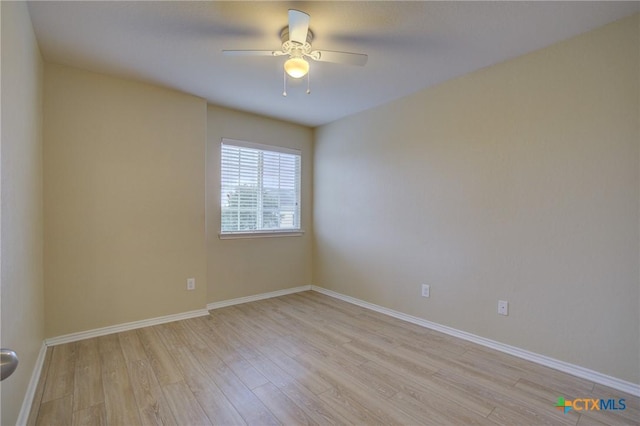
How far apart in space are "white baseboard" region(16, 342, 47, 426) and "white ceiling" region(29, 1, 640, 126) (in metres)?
2.26

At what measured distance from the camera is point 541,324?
2311 millimetres

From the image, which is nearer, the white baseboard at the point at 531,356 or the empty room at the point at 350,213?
the empty room at the point at 350,213

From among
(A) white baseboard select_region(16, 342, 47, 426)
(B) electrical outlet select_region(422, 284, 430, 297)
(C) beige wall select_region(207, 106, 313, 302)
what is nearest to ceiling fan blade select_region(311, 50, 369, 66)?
(C) beige wall select_region(207, 106, 313, 302)

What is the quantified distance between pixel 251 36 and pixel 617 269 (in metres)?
2.89

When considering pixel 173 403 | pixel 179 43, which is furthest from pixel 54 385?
pixel 179 43

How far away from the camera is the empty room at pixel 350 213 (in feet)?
6.03

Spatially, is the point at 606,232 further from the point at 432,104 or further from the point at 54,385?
the point at 54,385

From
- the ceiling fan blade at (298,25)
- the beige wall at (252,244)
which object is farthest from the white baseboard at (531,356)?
the ceiling fan blade at (298,25)

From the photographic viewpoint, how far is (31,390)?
72.7 inches

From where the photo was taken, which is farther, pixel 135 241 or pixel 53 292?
pixel 135 241

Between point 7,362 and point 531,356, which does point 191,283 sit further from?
point 531,356

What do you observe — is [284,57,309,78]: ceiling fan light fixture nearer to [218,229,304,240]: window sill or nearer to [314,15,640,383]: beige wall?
[314,15,640,383]: beige wall

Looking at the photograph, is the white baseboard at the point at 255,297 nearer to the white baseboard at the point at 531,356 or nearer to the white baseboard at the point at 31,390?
the white baseboard at the point at 531,356

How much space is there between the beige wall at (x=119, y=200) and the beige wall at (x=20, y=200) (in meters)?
0.19
